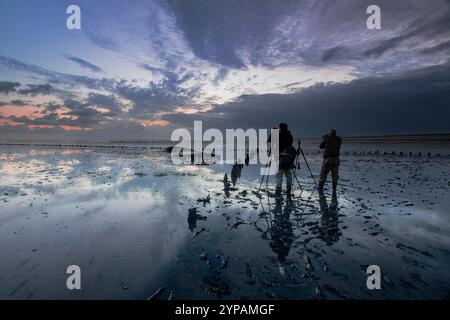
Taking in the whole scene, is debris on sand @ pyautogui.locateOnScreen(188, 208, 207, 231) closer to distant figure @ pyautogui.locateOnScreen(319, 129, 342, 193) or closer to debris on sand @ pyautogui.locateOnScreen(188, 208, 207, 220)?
debris on sand @ pyautogui.locateOnScreen(188, 208, 207, 220)

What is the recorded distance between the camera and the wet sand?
421cm

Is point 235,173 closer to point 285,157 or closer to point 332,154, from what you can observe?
point 285,157

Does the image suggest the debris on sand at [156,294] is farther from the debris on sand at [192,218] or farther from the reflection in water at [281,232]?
the debris on sand at [192,218]

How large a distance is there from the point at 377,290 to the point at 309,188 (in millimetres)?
9597

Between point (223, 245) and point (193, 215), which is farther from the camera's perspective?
point (193, 215)

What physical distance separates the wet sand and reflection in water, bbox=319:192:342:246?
3 cm

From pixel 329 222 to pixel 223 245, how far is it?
12.9 ft

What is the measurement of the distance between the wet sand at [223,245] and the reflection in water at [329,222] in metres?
0.03

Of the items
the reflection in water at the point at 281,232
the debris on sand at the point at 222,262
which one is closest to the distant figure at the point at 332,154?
the reflection in water at the point at 281,232

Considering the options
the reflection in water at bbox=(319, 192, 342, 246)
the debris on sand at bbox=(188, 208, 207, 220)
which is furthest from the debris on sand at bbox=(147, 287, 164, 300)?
the reflection in water at bbox=(319, 192, 342, 246)

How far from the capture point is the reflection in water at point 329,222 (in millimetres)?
6449

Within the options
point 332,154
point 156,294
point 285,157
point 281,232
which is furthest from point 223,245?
point 332,154

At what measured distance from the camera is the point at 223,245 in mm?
6031
